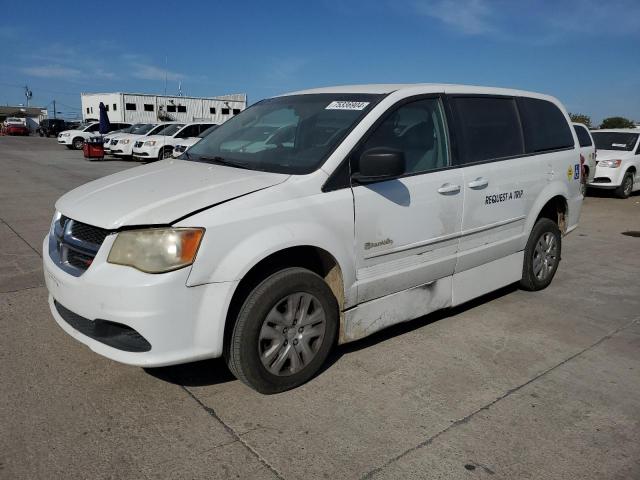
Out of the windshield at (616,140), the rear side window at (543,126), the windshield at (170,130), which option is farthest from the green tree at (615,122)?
the rear side window at (543,126)

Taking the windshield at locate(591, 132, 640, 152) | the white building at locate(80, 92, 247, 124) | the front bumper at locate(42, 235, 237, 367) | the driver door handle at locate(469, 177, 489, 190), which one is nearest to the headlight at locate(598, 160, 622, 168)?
the windshield at locate(591, 132, 640, 152)

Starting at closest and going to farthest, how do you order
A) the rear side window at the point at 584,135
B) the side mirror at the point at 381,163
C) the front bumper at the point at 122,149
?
the side mirror at the point at 381,163 < the rear side window at the point at 584,135 < the front bumper at the point at 122,149

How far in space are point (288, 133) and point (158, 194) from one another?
1.14m

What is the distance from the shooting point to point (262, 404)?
2992 mm

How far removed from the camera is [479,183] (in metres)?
4.04

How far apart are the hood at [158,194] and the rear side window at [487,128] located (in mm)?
1681

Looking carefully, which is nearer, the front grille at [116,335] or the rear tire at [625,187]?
the front grille at [116,335]

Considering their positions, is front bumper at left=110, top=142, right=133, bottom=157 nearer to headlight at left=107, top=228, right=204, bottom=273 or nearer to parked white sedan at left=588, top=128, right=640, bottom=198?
parked white sedan at left=588, top=128, right=640, bottom=198

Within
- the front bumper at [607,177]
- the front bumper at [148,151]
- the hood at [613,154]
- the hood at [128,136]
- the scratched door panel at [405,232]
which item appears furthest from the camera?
the hood at [128,136]

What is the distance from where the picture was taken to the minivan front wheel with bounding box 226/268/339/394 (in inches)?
114

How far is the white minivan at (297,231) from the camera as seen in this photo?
8.89 feet

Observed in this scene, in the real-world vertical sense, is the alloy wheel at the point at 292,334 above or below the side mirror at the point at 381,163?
below

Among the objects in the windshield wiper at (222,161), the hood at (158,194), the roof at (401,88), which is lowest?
the hood at (158,194)

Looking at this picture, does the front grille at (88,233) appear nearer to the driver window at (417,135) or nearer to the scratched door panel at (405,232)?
the scratched door panel at (405,232)
